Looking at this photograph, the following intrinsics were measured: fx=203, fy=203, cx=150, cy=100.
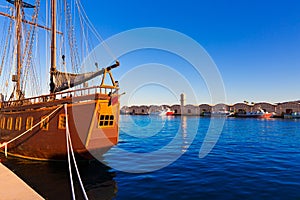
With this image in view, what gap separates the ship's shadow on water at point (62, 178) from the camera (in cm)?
801

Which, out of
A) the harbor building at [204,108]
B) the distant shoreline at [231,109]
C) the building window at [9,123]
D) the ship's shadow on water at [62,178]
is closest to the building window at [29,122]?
the ship's shadow on water at [62,178]

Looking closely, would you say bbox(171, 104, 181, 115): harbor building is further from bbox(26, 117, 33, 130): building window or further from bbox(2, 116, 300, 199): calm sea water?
bbox(26, 117, 33, 130): building window

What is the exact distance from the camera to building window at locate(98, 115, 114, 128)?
1227cm

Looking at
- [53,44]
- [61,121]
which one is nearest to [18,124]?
[61,121]

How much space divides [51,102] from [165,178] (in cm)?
824

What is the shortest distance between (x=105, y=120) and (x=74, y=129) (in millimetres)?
1853

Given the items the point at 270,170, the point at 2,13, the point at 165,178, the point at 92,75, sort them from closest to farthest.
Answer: the point at 165,178 < the point at 270,170 < the point at 92,75 < the point at 2,13

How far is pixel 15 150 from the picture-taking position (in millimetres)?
15039

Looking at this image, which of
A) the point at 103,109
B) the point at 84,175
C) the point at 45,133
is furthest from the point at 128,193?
the point at 45,133

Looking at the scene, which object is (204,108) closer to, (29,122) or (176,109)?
(176,109)

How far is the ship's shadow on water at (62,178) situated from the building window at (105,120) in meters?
2.57

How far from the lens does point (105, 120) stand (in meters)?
12.6

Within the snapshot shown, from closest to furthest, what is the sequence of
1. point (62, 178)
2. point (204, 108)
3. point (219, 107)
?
point (62, 178) → point (219, 107) → point (204, 108)

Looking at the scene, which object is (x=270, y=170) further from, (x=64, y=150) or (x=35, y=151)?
(x=35, y=151)
